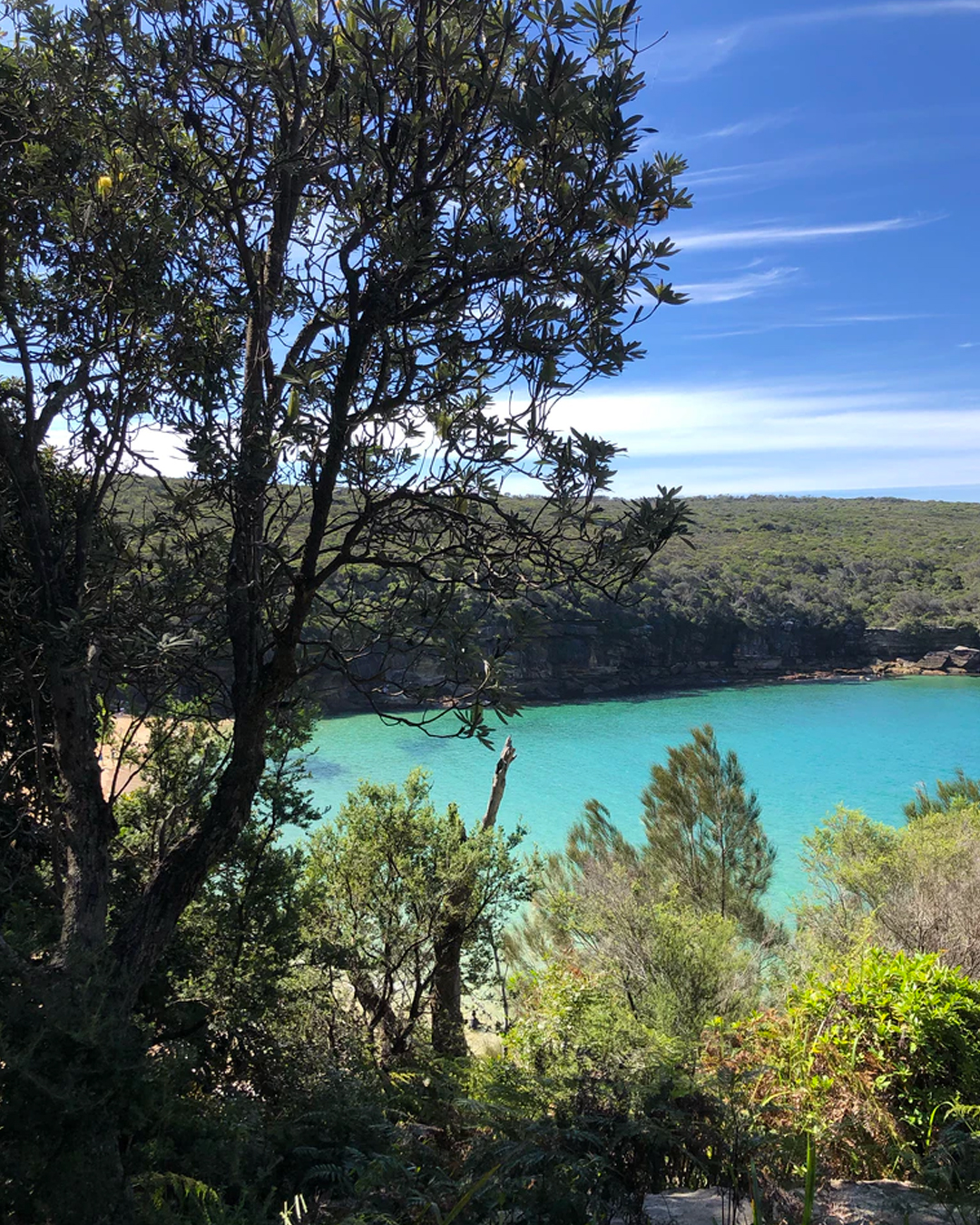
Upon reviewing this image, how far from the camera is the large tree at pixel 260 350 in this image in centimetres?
207

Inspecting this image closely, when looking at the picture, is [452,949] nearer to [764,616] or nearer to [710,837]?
[710,837]

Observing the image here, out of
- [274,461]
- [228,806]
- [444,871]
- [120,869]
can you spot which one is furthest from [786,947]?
[274,461]

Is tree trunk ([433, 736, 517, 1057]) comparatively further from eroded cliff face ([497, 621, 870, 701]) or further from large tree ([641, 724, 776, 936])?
eroded cliff face ([497, 621, 870, 701])

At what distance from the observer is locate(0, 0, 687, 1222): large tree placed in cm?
207

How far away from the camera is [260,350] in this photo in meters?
2.67

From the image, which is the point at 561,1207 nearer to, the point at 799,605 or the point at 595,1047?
the point at 595,1047

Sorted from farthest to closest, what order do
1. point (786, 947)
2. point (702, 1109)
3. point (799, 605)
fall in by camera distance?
point (799, 605)
point (786, 947)
point (702, 1109)

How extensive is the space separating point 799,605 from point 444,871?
38492mm

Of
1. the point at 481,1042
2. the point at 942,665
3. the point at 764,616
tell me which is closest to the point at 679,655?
the point at 764,616

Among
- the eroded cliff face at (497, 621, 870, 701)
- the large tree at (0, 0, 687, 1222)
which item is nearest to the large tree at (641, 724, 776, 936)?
the large tree at (0, 0, 687, 1222)

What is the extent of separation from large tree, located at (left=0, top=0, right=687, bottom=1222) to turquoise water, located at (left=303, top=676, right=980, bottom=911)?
13686mm

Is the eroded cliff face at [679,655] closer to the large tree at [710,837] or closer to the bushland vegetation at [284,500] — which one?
the large tree at [710,837]

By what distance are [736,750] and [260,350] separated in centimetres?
2849

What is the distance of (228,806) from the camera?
8.41ft
